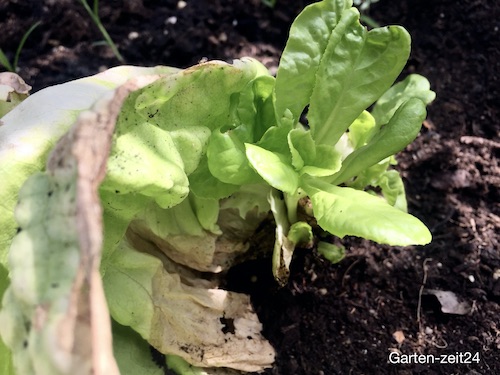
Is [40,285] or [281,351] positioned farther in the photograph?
[281,351]

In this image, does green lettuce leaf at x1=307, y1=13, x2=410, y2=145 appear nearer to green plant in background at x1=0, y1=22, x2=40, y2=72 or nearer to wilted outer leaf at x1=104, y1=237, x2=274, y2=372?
wilted outer leaf at x1=104, y1=237, x2=274, y2=372

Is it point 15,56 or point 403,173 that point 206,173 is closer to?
point 403,173

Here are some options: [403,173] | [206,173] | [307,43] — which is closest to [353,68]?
[307,43]

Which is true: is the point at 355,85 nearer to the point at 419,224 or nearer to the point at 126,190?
the point at 419,224

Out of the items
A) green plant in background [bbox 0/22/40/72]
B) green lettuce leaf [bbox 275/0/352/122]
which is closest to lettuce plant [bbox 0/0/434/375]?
green lettuce leaf [bbox 275/0/352/122]

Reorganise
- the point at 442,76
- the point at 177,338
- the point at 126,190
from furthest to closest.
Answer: the point at 442,76, the point at 177,338, the point at 126,190

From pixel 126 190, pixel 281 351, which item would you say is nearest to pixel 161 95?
pixel 126 190
